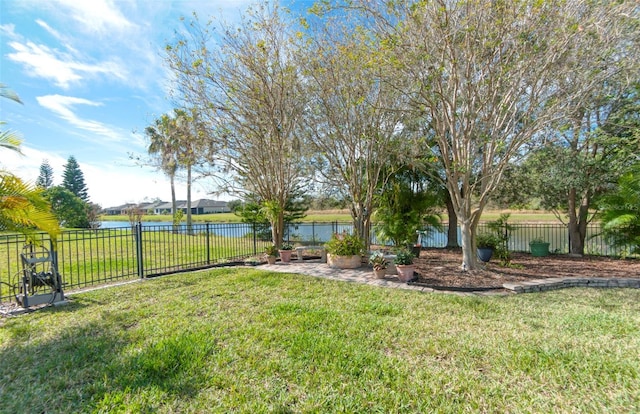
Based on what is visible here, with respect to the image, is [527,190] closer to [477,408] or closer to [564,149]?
[564,149]

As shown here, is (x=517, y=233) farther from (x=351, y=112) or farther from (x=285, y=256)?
(x=285, y=256)

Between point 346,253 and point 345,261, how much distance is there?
204 mm

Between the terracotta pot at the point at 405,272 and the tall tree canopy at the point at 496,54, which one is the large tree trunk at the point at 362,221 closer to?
the terracotta pot at the point at 405,272

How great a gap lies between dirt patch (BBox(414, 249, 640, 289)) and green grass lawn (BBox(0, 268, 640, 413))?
48.2 inches

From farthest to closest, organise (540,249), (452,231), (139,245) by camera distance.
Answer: (452,231), (540,249), (139,245)

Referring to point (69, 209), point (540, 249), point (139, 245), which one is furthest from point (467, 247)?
point (69, 209)

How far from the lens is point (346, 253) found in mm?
7684

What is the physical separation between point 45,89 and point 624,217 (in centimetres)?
1593

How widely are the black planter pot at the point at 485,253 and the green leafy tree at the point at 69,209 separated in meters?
28.4

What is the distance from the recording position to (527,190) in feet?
35.5

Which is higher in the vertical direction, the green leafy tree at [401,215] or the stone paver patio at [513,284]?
the green leafy tree at [401,215]

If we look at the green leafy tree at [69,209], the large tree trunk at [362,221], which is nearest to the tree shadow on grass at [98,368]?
the large tree trunk at [362,221]

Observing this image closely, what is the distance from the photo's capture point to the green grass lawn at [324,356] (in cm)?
226

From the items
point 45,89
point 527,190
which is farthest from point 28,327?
point 527,190
